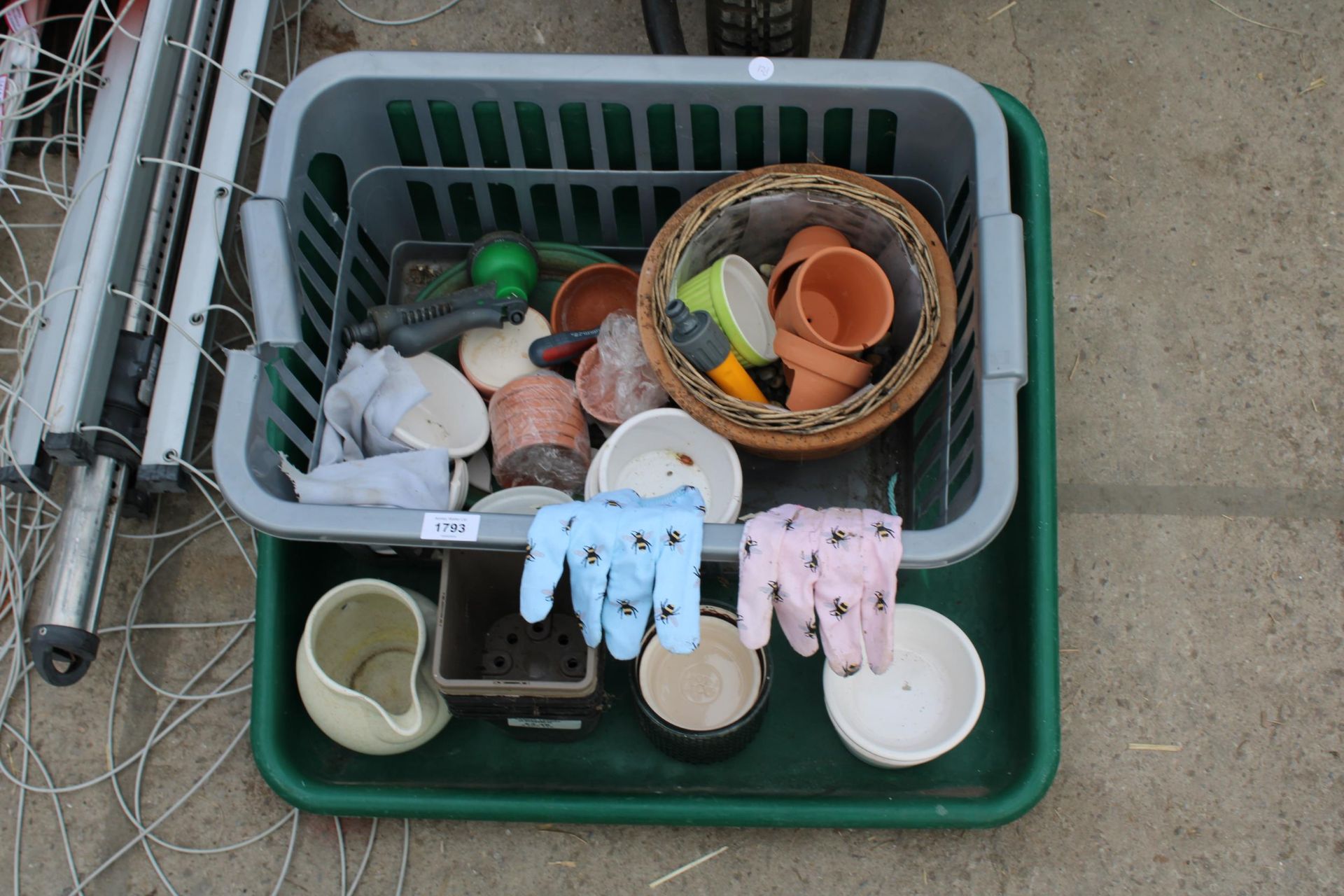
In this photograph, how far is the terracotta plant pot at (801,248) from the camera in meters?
1.43

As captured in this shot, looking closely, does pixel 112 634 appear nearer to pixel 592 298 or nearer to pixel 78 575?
pixel 78 575

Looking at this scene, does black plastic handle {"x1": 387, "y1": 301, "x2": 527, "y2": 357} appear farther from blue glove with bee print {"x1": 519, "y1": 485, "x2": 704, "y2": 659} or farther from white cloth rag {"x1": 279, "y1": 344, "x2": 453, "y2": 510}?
blue glove with bee print {"x1": 519, "y1": 485, "x2": 704, "y2": 659}

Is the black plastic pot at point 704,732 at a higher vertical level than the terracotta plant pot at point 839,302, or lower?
lower

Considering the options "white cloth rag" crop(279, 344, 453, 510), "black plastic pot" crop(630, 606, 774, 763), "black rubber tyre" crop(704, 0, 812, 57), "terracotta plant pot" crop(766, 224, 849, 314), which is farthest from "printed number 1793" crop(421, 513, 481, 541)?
"black rubber tyre" crop(704, 0, 812, 57)

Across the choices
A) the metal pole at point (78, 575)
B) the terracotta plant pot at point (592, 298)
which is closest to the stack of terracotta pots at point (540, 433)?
the terracotta plant pot at point (592, 298)

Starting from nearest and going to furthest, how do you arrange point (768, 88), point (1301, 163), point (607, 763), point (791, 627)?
point (791, 627) → point (768, 88) → point (607, 763) → point (1301, 163)

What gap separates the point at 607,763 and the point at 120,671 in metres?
0.73

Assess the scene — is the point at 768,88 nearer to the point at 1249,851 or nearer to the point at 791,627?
the point at 791,627

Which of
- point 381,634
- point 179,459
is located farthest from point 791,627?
point 179,459

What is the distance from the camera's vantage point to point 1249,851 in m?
1.50

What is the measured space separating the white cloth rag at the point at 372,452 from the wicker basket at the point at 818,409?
300mm

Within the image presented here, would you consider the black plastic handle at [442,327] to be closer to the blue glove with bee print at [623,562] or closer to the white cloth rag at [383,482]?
the white cloth rag at [383,482]

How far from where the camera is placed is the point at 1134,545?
1603 mm

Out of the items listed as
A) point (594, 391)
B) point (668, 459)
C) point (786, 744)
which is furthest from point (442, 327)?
point (786, 744)
